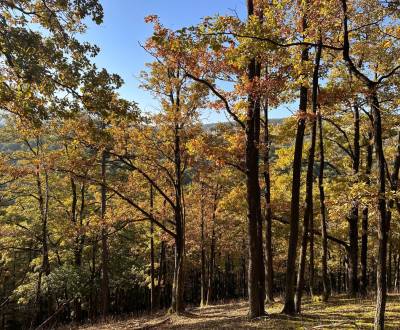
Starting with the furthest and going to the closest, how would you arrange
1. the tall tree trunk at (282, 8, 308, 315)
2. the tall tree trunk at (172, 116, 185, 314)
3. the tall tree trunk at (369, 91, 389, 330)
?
the tall tree trunk at (172, 116, 185, 314) < the tall tree trunk at (282, 8, 308, 315) < the tall tree trunk at (369, 91, 389, 330)

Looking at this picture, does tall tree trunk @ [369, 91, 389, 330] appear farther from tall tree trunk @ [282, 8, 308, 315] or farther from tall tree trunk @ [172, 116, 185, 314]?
tall tree trunk @ [172, 116, 185, 314]

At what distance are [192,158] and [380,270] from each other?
1148cm

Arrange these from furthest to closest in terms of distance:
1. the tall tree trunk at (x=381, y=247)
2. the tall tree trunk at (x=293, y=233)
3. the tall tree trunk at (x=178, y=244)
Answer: the tall tree trunk at (x=178, y=244) → the tall tree trunk at (x=293, y=233) → the tall tree trunk at (x=381, y=247)

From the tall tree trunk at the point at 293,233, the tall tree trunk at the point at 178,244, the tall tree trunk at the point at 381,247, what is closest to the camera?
the tall tree trunk at the point at 381,247

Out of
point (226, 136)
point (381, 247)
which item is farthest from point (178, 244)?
point (381, 247)

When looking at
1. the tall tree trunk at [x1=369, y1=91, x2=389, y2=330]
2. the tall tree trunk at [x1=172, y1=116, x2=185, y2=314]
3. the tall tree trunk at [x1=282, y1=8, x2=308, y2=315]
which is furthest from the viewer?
the tall tree trunk at [x1=172, y1=116, x2=185, y2=314]

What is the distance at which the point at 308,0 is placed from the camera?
32.2ft

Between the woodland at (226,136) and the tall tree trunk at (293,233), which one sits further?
the tall tree trunk at (293,233)

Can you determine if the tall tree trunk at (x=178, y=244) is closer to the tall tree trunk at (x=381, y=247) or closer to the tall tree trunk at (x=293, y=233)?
the tall tree trunk at (x=293, y=233)

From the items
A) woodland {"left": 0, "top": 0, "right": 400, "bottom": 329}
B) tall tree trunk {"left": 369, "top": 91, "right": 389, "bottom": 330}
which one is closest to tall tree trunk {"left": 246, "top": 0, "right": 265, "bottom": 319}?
woodland {"left": 0, "top": 0, "right": 400, "bottom": 329}

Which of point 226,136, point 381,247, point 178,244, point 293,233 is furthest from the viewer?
point 178,244

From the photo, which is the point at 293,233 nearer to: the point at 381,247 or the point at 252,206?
the point at 252,206

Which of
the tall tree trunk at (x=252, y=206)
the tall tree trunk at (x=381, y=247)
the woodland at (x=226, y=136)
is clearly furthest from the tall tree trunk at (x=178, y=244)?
the tall tree trunk at (x=381, y=247)

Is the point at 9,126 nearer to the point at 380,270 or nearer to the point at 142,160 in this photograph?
the point at 142,160
